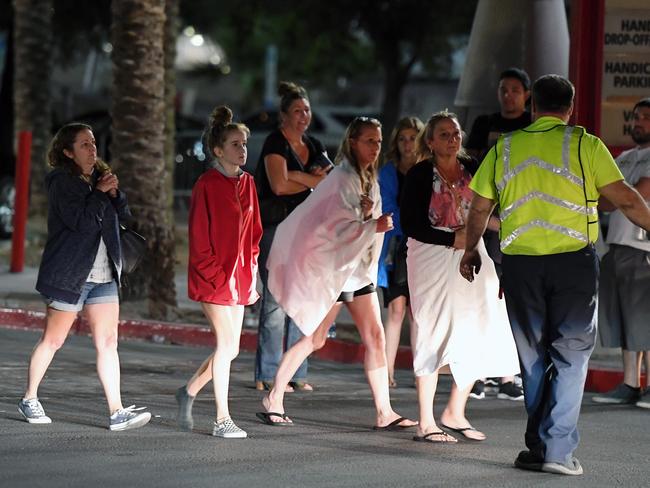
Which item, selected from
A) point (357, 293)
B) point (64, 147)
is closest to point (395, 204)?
point (357, 293)

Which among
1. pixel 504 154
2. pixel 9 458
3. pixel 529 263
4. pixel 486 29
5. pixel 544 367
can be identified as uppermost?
pixel 486 29

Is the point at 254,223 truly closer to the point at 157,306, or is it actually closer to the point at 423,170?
the point at 423,170

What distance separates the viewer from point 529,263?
7941 mm

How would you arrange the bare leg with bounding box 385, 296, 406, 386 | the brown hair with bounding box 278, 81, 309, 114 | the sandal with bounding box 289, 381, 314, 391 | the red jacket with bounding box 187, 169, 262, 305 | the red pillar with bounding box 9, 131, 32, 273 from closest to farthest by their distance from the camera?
the red jacket with bounding box 187, 169, 262, 305 < the brown hair with bounding box 278, 81, 309, 114 < the sandal with bounding box 289, 381, 314, 391 < the bare leg with bounding box 385, 296, 406, 386 < the red pillar with bounding box 9, 131, 32, 273

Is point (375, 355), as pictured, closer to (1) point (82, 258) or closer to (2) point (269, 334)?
(2) point (269, 334)

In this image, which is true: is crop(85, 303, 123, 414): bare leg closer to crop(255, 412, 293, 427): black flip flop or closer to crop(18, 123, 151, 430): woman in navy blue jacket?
crop(18, 123, 151, 430): woman in navy blue jacket

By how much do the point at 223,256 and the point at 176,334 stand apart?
4.80 meters

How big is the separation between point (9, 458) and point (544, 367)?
2684mm

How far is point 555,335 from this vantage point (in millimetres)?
7953

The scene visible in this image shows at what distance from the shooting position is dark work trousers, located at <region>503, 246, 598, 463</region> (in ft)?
25.8

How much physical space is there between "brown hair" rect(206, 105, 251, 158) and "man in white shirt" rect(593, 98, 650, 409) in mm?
2784

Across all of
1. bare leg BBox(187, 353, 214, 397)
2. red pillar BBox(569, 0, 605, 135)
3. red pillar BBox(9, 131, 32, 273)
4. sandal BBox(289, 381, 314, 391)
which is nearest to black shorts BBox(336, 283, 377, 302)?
bare leg BBox(187, 353, 214, 397)

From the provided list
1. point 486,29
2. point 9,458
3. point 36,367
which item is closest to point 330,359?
point 486,29

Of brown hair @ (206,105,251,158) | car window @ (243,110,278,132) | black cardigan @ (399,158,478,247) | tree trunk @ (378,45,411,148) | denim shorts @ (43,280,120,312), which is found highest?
tree trunk @ (378,45,411,148)
